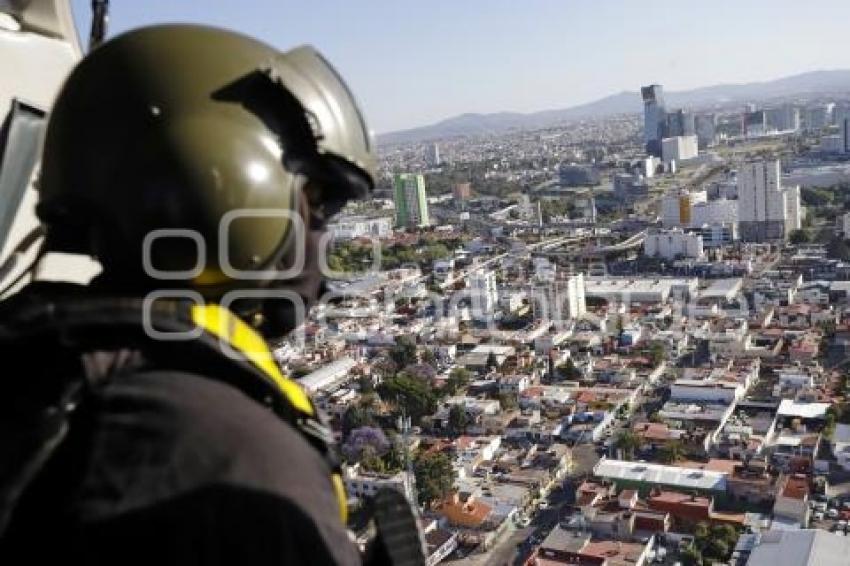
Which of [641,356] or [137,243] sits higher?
[137,243]

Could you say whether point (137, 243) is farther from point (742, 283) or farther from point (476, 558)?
point (742, 283)

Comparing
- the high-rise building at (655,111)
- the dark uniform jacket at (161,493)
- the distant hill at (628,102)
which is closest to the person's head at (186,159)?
the dark uniform jacket at (161,493)

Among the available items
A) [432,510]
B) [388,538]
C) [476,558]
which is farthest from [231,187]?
[432,510]

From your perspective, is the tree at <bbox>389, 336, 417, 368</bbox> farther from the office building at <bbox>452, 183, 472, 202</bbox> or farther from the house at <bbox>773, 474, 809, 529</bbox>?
the office building at <bbox>452, 183, 472, 202</bbox>

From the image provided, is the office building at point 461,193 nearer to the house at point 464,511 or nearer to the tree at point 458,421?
the tree at point 458,421

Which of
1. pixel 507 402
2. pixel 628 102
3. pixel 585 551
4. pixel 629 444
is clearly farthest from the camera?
pixel 628 102

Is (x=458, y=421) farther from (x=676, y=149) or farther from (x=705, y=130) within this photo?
(x=705, y=130)

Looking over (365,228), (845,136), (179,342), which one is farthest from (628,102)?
(179,342)

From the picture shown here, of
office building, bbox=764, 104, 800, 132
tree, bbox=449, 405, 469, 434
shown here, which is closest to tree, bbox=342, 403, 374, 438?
tree, bbox=449, 405, 469, 434
